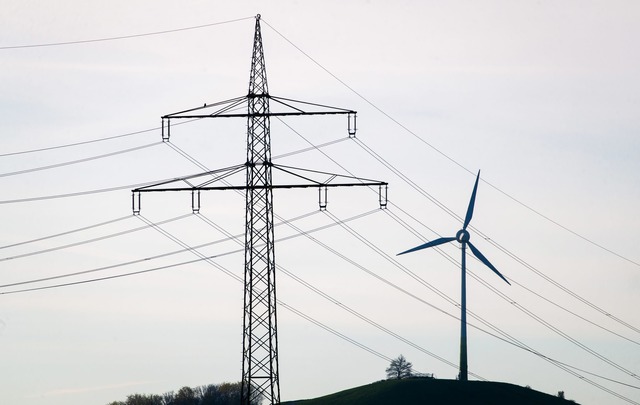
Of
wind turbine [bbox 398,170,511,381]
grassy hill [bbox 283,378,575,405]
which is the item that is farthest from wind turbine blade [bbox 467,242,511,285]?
grassy hill [bbox 283,378,575,405]

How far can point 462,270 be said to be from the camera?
558ft

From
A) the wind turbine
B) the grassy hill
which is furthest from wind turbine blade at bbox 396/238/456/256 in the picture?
the grassy hill

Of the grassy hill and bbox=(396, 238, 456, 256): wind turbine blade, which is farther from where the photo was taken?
the grassy hill

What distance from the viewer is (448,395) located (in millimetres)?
190500

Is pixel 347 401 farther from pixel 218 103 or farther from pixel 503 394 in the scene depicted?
pixel 218 103

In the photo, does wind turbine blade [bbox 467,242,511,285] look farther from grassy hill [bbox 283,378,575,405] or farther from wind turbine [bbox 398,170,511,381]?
grassy hill [bbox 283,378,575,405]

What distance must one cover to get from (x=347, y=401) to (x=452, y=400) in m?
15.4

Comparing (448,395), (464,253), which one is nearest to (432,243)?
(464,253)

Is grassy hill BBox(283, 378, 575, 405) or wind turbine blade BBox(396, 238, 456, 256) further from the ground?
wind turbine blade BBox(396, 238, 456, 256)

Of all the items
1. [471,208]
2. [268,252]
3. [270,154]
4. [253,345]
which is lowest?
[253,345]

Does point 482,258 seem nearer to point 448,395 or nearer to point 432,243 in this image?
point 432,243

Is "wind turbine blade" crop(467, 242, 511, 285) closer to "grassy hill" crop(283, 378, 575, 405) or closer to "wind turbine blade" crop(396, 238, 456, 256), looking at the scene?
"wind turbine blade" crop(396, 238, 456, 256)

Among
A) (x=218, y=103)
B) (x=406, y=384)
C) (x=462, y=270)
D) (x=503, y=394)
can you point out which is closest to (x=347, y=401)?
(x=406, y=384)

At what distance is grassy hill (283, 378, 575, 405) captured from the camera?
188625mm
